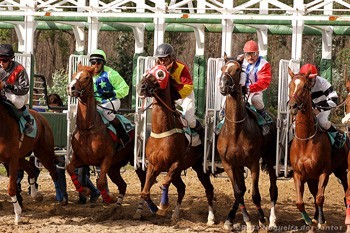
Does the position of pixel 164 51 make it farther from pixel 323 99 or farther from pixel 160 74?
pixel 323 99

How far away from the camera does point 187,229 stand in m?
11.8

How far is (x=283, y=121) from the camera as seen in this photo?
1275 cm

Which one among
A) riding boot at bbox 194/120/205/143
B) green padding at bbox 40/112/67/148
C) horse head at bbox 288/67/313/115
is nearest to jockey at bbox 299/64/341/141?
horse head at bbox 288/67/313/115

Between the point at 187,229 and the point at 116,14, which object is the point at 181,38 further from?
the point at 187,229

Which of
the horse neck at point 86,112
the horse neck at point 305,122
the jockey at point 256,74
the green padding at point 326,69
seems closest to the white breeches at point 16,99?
the horse neck at point 86,112

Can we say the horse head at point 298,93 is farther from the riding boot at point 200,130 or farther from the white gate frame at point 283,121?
the riding boot at point 200,130

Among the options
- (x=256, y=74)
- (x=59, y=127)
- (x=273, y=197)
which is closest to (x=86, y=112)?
(x=59, y=127)

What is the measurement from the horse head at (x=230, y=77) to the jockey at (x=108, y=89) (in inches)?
79.2

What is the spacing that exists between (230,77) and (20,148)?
10.1 feet

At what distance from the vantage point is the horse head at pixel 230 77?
37.4 feet

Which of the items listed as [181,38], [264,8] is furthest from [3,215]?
[181,38]

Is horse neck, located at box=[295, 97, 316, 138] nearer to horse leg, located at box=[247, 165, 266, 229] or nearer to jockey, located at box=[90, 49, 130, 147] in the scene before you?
horse leg, located at box=[247, 165, 266, 229]

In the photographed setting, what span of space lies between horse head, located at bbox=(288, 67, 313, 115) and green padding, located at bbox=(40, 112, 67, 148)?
14.4 ft

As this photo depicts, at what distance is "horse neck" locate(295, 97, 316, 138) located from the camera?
11.5 meters
